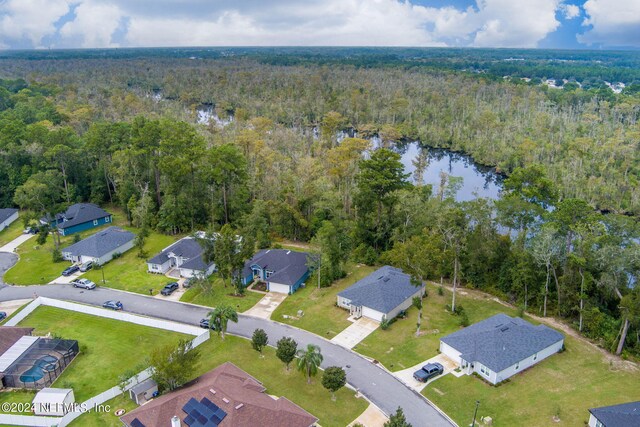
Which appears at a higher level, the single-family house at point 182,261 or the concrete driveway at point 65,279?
the single-family house at point 182,261

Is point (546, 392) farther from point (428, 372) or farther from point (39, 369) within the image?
point (39, 369)

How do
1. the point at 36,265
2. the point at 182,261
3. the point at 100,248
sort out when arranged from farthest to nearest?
1. the point at 100,248
2. the point at 36,265
3. the point at 182,261

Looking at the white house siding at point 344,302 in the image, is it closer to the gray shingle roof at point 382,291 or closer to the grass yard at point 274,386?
the gray shingle roof at point 382,291

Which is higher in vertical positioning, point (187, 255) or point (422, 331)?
point (187, 255)

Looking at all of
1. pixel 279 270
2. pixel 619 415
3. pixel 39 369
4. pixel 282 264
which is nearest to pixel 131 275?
pixel 279 270

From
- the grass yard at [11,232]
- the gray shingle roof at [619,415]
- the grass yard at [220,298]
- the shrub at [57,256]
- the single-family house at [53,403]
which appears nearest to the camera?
the gray shingle roof at [619,415]

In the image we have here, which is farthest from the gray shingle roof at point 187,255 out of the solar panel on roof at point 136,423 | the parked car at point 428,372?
the parked car at point 428,372

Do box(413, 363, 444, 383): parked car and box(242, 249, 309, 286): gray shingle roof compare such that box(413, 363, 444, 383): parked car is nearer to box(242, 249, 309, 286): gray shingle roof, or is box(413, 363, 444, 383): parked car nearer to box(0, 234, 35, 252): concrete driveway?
box(242, 249, 309, 286): gray shingle roof
